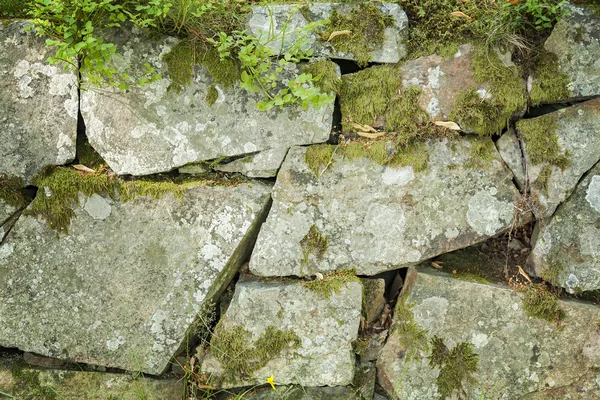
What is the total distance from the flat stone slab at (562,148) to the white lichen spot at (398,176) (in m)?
0.65

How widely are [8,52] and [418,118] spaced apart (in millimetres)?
2386

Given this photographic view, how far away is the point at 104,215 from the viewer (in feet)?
10.0

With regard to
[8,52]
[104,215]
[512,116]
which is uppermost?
[8,52]

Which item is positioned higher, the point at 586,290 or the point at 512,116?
the point at 512,116

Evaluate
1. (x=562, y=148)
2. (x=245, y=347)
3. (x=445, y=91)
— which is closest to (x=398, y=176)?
(x=445, y=91)

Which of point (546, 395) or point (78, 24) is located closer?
point (78, 24)

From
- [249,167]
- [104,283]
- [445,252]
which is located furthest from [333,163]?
[104,283]

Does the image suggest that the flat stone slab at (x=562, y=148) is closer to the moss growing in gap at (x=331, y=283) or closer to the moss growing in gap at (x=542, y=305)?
the moss growing in gap at (x=542, y=305)

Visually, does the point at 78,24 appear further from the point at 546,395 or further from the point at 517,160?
the point at 546,395

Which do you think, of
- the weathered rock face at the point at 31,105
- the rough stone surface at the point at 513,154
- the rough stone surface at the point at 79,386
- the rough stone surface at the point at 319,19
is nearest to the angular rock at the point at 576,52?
the rough stone surface at the point at 513,154

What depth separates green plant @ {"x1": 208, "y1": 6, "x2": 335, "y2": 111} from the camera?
275 cm

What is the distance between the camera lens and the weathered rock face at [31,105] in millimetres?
2996

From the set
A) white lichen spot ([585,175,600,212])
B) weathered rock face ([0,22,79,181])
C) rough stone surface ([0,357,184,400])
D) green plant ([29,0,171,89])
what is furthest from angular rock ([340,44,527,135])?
rough stone surface ([0,357,184,400])

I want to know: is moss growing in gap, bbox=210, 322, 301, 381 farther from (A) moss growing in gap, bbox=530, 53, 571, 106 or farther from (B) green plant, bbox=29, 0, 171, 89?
(A) moss growing in gap, bbox=530, 53, 571, 106
